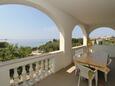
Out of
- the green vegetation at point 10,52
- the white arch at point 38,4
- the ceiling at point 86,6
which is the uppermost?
the ceiling at point 86,6

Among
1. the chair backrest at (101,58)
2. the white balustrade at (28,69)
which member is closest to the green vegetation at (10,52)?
the white balustrade at (28,69)

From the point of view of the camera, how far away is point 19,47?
18.5 feet

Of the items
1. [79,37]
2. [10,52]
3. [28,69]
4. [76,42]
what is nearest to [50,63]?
[28,69]

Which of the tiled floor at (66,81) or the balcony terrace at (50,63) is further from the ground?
the balcony terrace at (50,63)

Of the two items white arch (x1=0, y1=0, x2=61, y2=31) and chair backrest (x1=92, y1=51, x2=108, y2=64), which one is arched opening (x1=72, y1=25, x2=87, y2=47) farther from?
chair backrest (x1=92, y1=51, x2=108, y2=64)

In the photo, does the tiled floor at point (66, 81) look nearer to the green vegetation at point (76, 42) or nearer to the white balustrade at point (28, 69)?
Answer: the white balustrade at point (28, 69)

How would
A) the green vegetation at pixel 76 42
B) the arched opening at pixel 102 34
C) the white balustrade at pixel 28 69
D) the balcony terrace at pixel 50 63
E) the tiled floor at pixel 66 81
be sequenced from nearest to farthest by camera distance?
the white balustrade at pixel 28 69, the balcony terrace at pixel 50 63, the tiled floor at pixel 66 81, the green vegetation at pixel 76 42, the arched opening at pixel 102 34

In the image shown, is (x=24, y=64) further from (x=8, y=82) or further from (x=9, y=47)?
(x=9, y=47)

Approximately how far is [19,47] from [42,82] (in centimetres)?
224

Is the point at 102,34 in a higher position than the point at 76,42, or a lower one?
higher

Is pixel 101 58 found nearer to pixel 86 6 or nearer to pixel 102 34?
pixel 86 6

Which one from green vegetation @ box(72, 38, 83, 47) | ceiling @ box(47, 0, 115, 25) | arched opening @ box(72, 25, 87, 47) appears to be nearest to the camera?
ceiling @ box(47, 0, 115, 25)

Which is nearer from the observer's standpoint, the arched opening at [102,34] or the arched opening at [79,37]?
the arched opening at [79,37]

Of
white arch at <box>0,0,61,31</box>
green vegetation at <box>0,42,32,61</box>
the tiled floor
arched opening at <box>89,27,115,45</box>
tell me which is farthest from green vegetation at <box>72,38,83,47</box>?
the tiled floor
